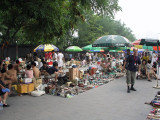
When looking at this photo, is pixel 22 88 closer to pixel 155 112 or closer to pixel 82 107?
A: pixel 82 107

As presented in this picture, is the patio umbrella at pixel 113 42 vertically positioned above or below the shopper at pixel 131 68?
above

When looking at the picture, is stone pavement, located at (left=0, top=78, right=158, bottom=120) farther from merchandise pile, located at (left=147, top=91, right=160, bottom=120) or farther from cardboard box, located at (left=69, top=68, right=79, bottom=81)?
Result: cardboard box, located at (left=69, top=68, right=79, bottom=81)

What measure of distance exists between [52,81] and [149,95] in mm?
4698

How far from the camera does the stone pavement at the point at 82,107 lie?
469 centimetres

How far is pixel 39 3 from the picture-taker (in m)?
5.23

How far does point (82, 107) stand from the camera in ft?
18.0

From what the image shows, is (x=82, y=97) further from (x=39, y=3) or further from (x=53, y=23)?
(x=39, y=3)

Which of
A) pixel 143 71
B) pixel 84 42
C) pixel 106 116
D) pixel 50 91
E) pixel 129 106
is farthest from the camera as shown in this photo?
pixel 84 42

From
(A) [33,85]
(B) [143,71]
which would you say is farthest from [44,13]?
(B) [143,71]

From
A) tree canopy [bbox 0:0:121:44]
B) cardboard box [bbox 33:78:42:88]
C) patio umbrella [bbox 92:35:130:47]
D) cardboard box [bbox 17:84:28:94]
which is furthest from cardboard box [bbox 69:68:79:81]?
patio umbrella [bbox 92:35:130:47]

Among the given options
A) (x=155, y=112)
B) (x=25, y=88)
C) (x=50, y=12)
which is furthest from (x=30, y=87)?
(x=155, y=112)

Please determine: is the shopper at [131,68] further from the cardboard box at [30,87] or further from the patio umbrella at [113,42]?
the cardboard box at [30,87]

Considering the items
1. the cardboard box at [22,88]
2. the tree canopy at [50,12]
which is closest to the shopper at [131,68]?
the tree canopy at [50,12]

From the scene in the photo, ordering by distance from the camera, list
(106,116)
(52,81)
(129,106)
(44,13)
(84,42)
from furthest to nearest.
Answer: (84,42) → (52,81) → (129,106) → (44,13) → (106,116)
